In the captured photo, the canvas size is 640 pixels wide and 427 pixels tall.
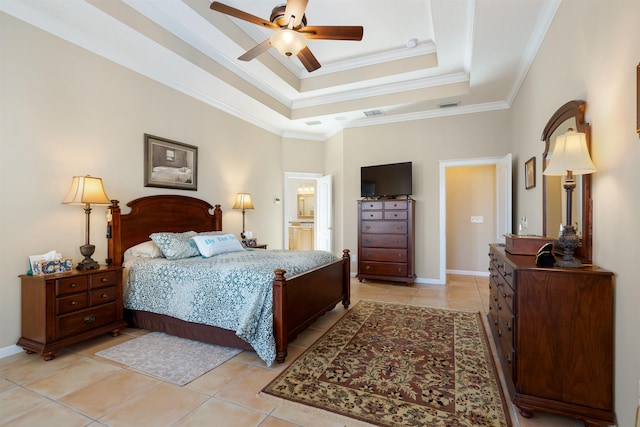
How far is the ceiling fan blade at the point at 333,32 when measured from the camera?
2.52m

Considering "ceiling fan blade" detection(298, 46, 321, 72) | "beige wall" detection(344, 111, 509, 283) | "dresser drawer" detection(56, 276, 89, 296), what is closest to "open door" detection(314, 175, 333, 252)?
"beige wall" detection(344, 111, 509, 283)

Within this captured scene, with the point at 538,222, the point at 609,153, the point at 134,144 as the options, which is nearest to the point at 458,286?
the point at 538,222

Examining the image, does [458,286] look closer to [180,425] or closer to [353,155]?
[353,155]

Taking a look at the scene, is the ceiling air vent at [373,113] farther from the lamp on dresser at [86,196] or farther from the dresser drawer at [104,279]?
the dresser drawer at [104,279]

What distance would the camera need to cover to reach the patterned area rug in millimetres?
1854

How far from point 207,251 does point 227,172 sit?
184 cm

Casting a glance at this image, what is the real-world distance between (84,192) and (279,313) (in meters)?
2.13

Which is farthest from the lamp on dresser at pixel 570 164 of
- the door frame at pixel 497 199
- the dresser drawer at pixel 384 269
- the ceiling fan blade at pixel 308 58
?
the dresser drawer at pixel 384 269

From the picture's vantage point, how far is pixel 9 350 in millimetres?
2564

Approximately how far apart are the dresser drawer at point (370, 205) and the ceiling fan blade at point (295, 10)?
10.9ft

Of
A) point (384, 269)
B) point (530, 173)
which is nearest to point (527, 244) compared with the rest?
point (530, 173)

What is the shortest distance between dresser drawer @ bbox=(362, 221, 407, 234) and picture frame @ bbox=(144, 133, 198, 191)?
2842mm

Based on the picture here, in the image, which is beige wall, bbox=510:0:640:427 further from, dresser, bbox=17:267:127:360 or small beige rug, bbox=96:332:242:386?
dresser, bbox=17:267:127:360

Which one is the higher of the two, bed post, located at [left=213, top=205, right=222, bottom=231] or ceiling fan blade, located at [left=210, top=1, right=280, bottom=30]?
ceiling fan blade, located at [left=210, top=1, right=280, bottom=30]
